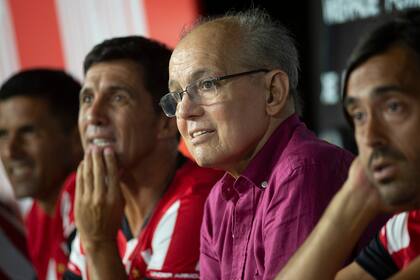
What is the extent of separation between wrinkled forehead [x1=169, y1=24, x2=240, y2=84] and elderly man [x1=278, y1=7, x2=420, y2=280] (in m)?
0.46

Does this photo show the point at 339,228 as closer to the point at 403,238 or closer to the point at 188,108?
the point at 403,238

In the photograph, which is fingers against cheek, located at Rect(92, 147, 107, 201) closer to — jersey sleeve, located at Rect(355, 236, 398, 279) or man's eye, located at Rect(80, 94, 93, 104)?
man's eye, located at Rect(80, 94, 93, 104)

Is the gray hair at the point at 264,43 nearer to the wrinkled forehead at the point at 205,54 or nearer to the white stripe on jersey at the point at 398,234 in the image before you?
the wrinkled forehead at the point at 205,54

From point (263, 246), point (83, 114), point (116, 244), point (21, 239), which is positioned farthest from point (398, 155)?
point (21, 239)

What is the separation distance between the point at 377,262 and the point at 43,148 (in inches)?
63.9

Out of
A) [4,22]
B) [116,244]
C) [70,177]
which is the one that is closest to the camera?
[116,244]

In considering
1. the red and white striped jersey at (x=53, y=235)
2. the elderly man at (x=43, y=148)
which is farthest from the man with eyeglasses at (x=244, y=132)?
the elderly man at (x=43, y=148)

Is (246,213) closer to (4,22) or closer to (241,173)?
(241,173)

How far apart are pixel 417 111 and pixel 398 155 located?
7 centimetres

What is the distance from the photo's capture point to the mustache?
4.05ft

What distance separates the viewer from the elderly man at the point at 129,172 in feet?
6.86

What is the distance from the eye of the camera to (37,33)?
4.30m

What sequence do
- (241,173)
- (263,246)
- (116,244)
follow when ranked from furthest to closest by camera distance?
(116,244)
(241,173)
(263,246)

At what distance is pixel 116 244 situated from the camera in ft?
6.92
